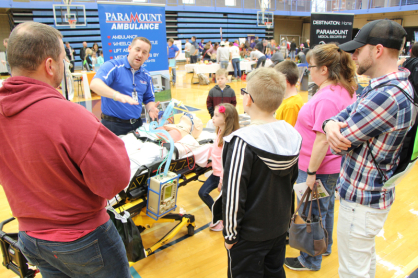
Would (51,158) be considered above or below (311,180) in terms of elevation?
above

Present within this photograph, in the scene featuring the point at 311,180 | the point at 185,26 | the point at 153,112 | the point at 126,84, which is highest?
the point at 185,26

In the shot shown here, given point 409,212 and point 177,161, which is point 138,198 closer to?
point 177,161

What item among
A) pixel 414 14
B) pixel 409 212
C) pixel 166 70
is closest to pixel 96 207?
pixel 409 212

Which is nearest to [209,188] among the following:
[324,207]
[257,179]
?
[324,207]

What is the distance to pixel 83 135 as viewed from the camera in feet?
3.45

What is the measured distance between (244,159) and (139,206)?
1.30 metres

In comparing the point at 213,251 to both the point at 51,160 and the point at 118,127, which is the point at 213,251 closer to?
the point at 118,127

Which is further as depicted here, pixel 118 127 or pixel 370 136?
pixel 118 127

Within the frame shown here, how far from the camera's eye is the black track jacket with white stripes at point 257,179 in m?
1.30

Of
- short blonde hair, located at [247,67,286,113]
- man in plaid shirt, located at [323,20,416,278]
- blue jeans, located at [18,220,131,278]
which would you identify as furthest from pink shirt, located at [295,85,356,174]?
blue jeans, located at [18,220,131,278]

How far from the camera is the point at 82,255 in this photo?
3.87 feet

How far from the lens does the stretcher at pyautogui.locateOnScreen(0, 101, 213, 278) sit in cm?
182

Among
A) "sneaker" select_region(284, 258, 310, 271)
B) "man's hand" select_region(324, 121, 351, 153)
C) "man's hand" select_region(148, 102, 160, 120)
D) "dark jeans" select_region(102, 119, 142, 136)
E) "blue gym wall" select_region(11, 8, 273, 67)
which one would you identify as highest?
"blue gym wall" select_region(11, 8, 273, 67)

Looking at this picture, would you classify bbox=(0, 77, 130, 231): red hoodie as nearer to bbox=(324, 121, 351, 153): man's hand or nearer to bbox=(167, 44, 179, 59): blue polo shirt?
bbox=(324, 121, 351, 153): man's hand
